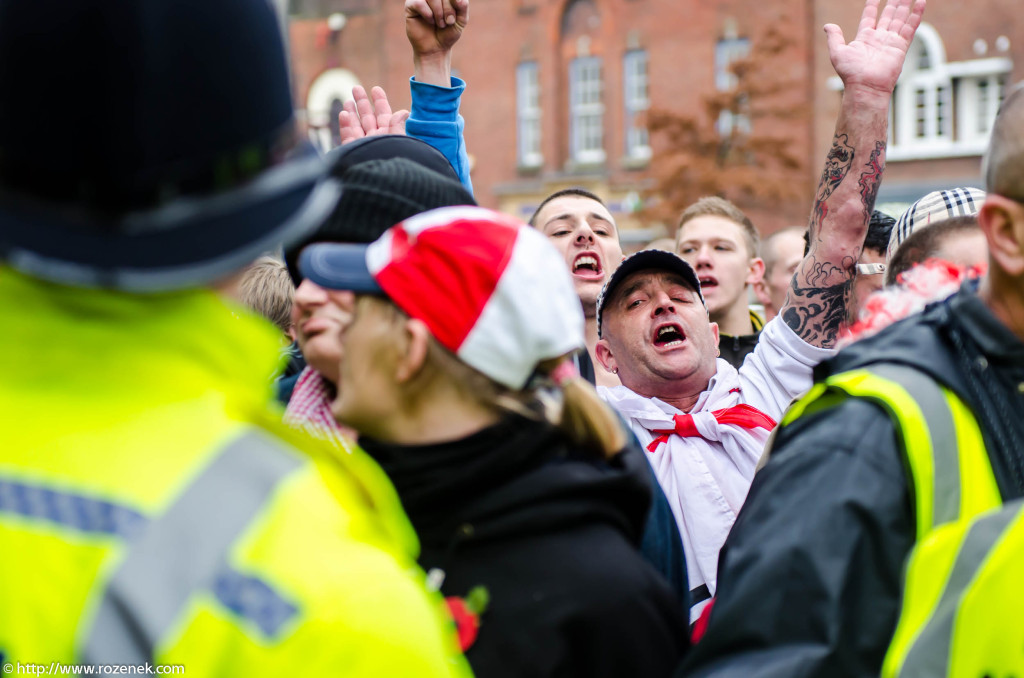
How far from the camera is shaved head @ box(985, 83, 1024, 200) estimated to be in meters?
1.69

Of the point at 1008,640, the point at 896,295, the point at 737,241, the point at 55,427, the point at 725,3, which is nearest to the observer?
the point at 55,427

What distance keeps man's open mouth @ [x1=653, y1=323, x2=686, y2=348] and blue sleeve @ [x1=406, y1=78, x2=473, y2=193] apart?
915mm

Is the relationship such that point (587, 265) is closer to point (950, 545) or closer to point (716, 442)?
point (716, 442)

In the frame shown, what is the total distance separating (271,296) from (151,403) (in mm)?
3092

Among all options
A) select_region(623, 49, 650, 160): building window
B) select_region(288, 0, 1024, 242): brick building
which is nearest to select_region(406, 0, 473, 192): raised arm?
select_region(288, 0, 1024, 242): brick building

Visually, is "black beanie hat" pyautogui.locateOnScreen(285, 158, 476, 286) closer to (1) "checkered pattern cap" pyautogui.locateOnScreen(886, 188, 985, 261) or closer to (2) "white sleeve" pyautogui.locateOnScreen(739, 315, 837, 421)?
(2) "white sleeve" pyautogui.locateOnScreen(739, 315, 837, 421)

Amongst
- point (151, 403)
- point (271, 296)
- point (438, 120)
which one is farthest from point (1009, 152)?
point (271, 296)

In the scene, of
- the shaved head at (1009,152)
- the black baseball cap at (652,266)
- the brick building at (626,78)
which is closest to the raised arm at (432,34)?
the black baseball cap at (652,266)

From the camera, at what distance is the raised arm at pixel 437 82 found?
3094 millimetres

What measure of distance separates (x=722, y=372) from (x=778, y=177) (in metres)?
20.2

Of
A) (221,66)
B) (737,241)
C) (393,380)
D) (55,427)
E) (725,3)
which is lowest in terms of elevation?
(737,241)

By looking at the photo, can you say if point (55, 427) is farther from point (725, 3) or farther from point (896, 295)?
point (725, 3)

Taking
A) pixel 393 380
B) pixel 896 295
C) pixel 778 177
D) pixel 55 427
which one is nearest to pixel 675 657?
pixel 393 380

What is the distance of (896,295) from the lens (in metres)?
2.04
